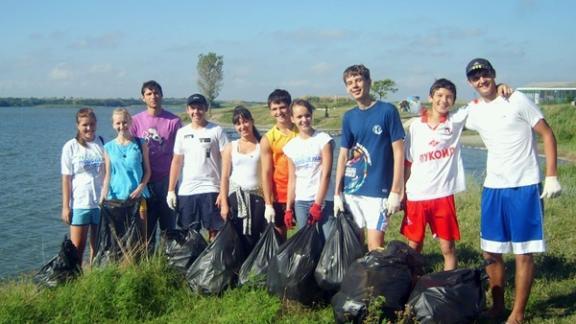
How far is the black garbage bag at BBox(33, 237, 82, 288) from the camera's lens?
4.98 metres

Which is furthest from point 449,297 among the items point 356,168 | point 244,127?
point 244,127

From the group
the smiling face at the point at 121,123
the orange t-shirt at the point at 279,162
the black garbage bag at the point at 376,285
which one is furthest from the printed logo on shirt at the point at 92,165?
the black garbage bag at the point at 376,285

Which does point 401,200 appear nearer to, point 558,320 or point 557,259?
point 558,320

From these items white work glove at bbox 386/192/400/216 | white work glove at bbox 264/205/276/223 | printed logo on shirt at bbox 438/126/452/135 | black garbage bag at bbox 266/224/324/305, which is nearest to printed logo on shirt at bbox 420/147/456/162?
printed logo on shirt at bbox 438/126/452/135

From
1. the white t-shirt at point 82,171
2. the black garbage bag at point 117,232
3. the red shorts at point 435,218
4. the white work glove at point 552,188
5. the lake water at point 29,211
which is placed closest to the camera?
the white work glove at point 552,188

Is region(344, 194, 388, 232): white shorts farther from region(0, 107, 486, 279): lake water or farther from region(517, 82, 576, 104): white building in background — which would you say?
region(517, 82, 576, 104): white building in background

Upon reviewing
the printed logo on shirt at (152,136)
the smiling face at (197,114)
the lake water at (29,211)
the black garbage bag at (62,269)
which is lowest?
the lake water at (29,211)

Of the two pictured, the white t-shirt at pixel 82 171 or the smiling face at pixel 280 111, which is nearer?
the smiling face at pixel 280 111

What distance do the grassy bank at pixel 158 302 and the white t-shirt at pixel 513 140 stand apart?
1.06 m

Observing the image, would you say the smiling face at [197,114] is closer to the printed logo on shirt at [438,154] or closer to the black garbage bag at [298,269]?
the black garbage bag at [298,269]

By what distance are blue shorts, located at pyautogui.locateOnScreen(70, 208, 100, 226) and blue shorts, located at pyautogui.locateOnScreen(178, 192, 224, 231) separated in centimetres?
82

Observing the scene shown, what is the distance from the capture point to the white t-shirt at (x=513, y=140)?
4055 mm

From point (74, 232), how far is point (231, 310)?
1.94 m

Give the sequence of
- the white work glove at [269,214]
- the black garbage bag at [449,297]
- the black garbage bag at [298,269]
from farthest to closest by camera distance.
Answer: the white work glove at [269,214], the black garbage bag at [298,269], the black garbage bag at [449,297]
